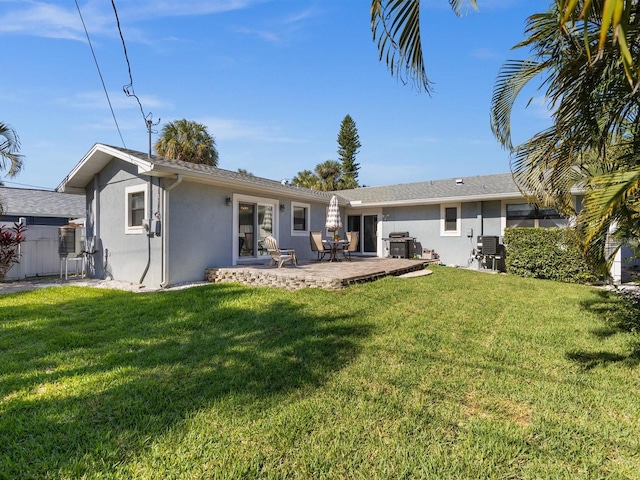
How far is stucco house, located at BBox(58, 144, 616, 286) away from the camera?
914 cm

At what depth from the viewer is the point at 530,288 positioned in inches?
359

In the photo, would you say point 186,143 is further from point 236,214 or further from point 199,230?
point 199,230

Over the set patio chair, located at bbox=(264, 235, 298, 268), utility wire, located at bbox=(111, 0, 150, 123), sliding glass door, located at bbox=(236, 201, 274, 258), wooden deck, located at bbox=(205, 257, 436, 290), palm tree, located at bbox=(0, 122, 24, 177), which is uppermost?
utility wire, located at bbox=(111, 0, 150, 123)

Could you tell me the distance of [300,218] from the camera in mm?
13594

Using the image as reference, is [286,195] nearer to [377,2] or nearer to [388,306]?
[388,306]

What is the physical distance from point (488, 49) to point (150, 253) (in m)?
8.62

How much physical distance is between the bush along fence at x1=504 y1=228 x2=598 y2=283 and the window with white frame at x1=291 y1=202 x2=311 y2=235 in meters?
7.02

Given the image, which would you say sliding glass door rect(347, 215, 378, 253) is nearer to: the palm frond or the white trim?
the white trim

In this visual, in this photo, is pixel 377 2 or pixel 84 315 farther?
pixel 84 315

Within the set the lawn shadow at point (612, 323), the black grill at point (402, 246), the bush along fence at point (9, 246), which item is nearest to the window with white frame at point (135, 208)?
the bush along fence at point (9, 246)

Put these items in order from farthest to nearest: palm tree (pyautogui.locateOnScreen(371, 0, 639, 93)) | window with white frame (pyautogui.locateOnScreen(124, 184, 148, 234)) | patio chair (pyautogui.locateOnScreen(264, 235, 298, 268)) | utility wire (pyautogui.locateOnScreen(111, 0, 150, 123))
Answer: patio chair (pyautogui.locateOnScreen(264, 235, 298, 268))
window with white frame (pyautogui.locateOnScreen(124, 184, 148, 234))
utility wire (pyautogui.locateOnScreen(111, 0, 150, 123))
palm tree (pyautogui.locateOnScreen(371, 0, 639, 93))

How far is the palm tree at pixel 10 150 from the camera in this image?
11224 mm

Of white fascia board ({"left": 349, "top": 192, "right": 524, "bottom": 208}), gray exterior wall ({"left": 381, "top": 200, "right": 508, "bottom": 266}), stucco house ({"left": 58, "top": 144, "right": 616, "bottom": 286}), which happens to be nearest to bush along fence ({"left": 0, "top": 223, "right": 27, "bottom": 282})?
stucco house ({"left": 58, "top": 144, "right": 616, "bottom": 286})

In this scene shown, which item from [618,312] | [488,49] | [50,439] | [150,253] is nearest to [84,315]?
[150,253]
